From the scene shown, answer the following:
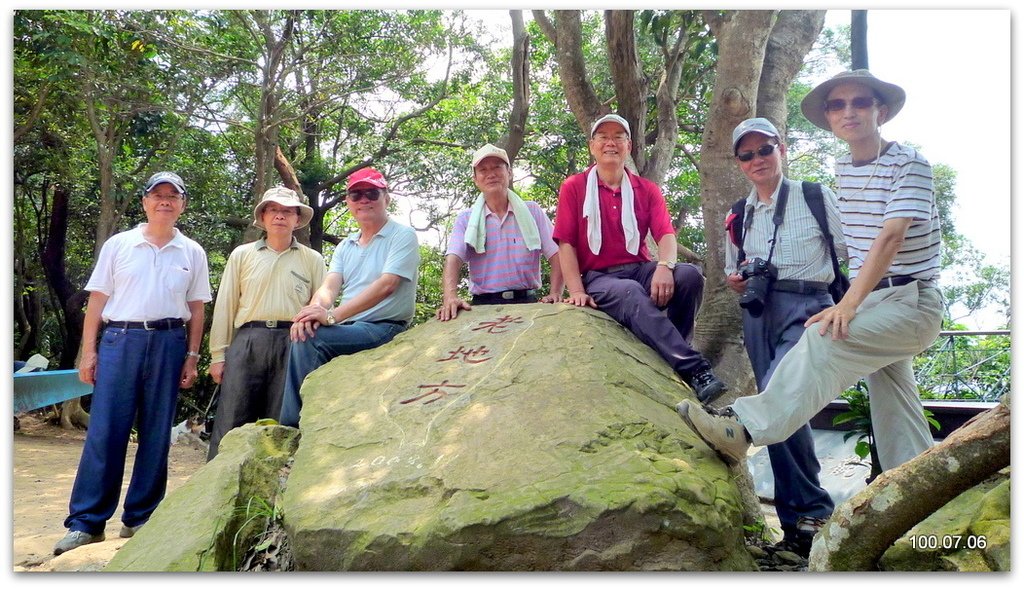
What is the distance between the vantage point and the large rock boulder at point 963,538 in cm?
235

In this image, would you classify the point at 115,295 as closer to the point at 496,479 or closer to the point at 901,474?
the point at 496,479

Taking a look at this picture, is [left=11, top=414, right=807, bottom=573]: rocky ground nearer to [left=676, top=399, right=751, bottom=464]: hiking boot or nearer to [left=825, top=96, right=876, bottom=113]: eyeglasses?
[left=676, top=399, right=751, bottom=464]: hiking boot

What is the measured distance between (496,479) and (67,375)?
3.97 metres

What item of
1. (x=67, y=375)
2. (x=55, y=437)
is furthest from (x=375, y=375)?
(x=55, y=437)

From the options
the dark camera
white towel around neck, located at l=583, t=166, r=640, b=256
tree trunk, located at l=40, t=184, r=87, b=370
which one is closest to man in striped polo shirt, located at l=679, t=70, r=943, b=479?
the dark camera

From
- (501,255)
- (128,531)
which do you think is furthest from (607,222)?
(128,531)

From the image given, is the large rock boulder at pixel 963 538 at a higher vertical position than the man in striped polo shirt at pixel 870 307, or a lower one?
lower

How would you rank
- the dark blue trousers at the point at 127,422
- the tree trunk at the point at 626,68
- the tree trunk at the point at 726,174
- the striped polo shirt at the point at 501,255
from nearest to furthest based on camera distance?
the dark blue trousers at the point at 127,422, the striped polo shirt at the point at 501,255, the tree trunk at the point at 726,174, the tree trunk at the point at 626,68

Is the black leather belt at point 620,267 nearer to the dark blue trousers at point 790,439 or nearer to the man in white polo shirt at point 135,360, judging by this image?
the dark blue trousers at point 790,439

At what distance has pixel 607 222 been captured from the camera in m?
3.83

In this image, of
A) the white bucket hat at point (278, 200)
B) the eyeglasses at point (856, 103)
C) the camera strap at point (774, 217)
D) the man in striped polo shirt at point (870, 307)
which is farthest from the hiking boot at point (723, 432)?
the white bucket hat at point (278, 200)

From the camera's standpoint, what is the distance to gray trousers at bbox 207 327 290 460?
391cm

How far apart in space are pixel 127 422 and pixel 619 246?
2.52 meters

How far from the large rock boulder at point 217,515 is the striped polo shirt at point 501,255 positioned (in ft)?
4.50
